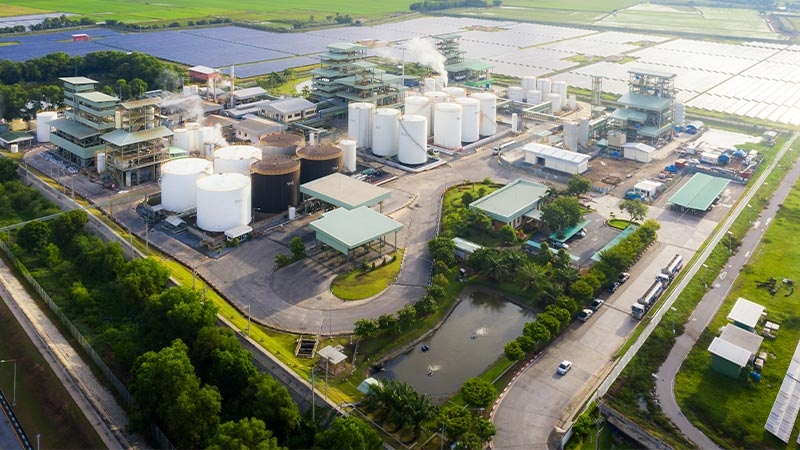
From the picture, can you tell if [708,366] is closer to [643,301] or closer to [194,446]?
[643,301]

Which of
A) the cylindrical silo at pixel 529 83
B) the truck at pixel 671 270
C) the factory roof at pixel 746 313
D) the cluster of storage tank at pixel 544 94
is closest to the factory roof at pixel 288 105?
the cluster of storage tank at pixel 544 94

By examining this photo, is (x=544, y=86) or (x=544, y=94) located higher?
(x=544, y=86)

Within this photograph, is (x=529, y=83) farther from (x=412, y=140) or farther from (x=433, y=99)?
(x=412, y=140)

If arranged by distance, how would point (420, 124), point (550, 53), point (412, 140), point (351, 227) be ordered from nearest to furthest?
point (351, 227) → point (420, 124) → point (412, 140) → point (550, 53)

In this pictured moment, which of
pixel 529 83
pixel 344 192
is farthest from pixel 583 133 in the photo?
pixel 344 192

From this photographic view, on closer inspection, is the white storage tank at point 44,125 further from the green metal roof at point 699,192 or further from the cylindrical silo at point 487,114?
the green metal roof at point 699,192

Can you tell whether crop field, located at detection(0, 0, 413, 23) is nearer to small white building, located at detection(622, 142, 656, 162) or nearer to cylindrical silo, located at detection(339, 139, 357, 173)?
cylindrical silo, located at detection(339, 139, 357, 173)
